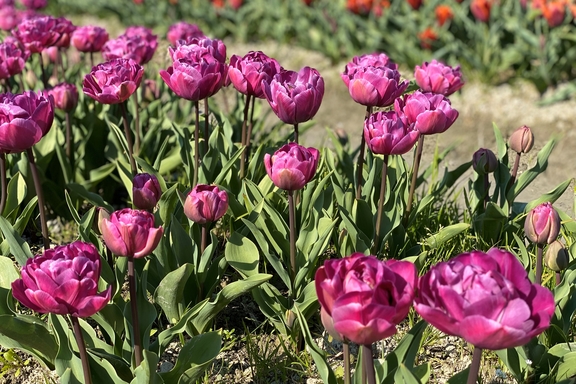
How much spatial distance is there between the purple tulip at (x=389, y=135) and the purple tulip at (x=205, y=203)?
1.42 feet

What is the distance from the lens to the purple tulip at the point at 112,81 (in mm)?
2193

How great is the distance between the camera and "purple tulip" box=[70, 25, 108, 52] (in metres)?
3.13

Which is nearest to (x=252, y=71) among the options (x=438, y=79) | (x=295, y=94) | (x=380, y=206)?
(x=295, y=94)

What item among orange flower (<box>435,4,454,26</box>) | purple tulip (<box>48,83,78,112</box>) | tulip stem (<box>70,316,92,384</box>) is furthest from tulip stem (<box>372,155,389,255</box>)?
orange flower (<box>435,4,454,26</box>)

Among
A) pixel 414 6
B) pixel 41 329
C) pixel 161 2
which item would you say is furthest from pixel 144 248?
pixel 161 2

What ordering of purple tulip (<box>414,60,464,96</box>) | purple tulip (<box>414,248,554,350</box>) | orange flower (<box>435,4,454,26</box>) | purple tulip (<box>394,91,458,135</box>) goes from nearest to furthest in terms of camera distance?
purple tulip (<box>414,248,554,350</box>) → purple tulip (<box>394,91,458,135</box>) → purple tulip (<box>414,60,464,96</box>) → orange flower (<box>435,4,454,26</box>)

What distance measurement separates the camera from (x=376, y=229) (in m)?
2.16

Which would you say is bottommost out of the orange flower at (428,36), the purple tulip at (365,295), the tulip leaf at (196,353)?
the orange flower at (428,36)

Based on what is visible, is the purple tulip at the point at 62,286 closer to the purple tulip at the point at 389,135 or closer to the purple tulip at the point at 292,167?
the purple tulip at the point at 292,167

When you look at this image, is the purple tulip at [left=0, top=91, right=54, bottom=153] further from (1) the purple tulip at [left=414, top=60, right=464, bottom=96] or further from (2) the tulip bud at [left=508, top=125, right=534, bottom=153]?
(2) the tulip bud at [left=508, top=125, right=534, bottom=153]

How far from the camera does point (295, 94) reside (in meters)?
1.96

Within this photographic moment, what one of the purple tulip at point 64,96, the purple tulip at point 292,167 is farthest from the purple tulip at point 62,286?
the purple tulip at point 64,96

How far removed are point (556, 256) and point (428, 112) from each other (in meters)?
0.53

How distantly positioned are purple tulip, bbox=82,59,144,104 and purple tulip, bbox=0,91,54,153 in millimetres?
270
